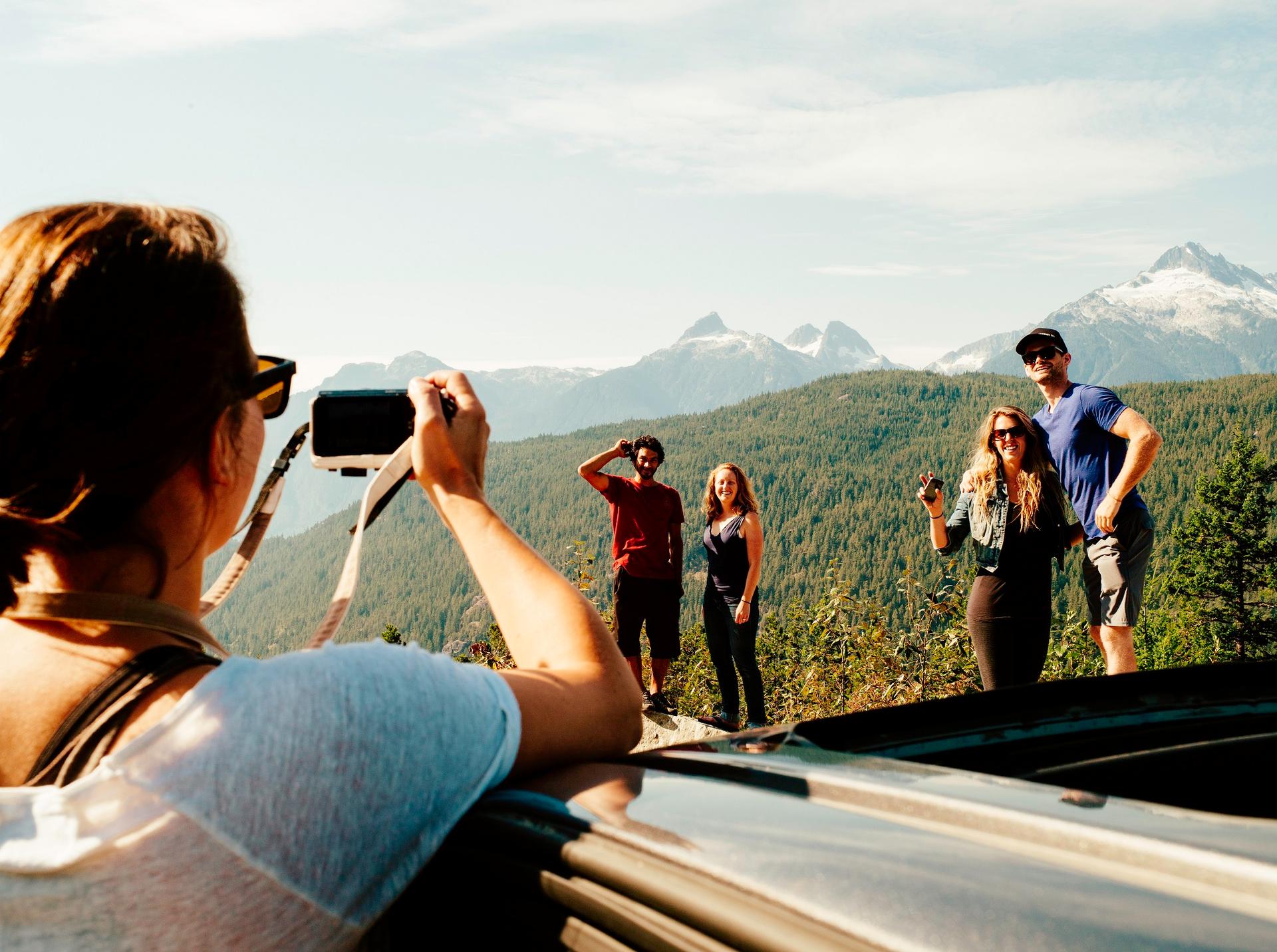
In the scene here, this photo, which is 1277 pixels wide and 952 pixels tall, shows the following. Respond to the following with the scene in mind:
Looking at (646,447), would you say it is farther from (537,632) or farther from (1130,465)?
(537,632)

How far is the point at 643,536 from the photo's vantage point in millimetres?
7148

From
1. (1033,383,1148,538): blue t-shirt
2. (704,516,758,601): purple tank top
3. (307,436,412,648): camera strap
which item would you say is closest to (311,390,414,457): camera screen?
(307,436,412,648): camera strap

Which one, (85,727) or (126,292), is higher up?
(126,292)

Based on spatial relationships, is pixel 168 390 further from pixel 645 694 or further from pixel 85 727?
pixel 645 694

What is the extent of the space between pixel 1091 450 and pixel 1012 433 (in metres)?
0.41

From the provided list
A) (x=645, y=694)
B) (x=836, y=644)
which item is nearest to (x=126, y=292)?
(x=645, y=694)

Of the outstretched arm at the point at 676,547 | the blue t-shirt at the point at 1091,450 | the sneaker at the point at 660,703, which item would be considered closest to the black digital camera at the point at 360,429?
the blue t-shirt at the point at 1091,450

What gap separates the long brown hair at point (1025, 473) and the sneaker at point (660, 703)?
3.13 meters

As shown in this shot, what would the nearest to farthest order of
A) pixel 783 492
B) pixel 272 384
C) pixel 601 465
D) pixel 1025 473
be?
1. pixel 272 384
2. pixel 1025 473
3. pixel 601 465
4. pixel 783 492

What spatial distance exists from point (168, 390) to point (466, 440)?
0.37 meters

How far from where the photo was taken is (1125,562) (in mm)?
4918

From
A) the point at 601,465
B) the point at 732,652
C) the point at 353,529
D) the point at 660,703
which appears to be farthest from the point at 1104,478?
the point at 353,529

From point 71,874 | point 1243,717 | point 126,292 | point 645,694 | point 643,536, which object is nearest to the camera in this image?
point 71,874

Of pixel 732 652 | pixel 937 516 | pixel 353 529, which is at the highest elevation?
pixel 353 529
